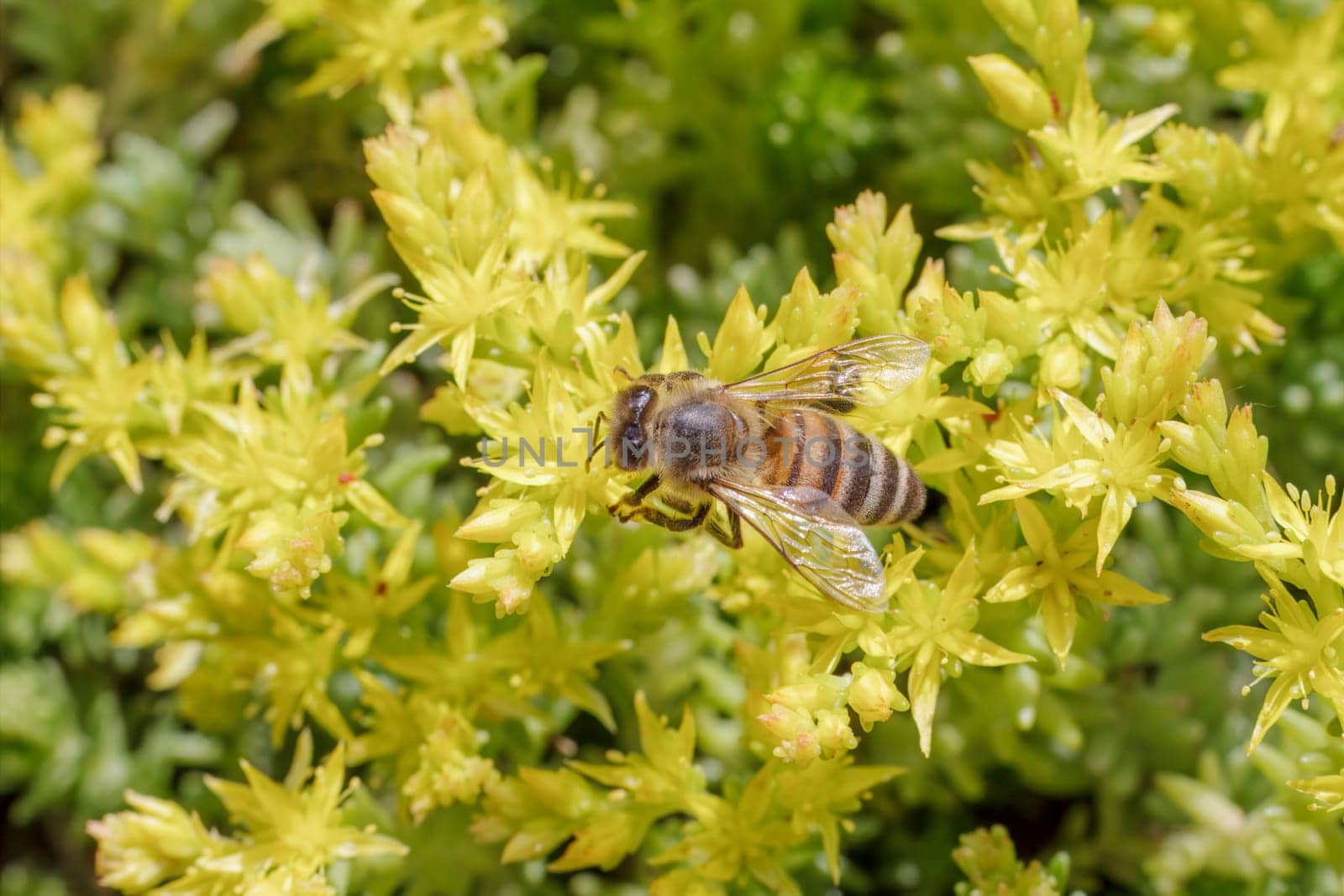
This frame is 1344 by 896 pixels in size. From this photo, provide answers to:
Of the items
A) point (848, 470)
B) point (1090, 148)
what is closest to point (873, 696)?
point (848, 470)

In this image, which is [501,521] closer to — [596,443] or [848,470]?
[596,443]

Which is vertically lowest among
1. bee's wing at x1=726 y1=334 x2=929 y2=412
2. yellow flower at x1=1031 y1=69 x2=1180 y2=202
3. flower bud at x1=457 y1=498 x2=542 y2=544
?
flower bud at x1=457 y1=498 x2=542 y2=544

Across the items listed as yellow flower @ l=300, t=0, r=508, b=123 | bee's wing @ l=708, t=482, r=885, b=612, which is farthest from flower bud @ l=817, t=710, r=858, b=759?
yellow flower @ l=300, t=0, r=508, b=123

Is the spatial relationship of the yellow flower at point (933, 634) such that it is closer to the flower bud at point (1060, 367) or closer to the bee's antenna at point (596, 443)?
the flower bud at point (1060, 367)

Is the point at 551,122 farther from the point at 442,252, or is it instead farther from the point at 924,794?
the point at 924,794

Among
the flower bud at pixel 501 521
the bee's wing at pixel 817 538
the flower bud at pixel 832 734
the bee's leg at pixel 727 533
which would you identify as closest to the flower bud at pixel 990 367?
the bee's wing at pixel 817 538

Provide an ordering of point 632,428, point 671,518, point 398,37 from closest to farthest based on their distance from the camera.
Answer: point 632,428, point 671,518, point 398,37

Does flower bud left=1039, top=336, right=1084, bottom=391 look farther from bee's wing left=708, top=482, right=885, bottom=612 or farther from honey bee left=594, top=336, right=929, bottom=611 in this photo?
bee's wing left=708, top=482, right=885, bottom=612
